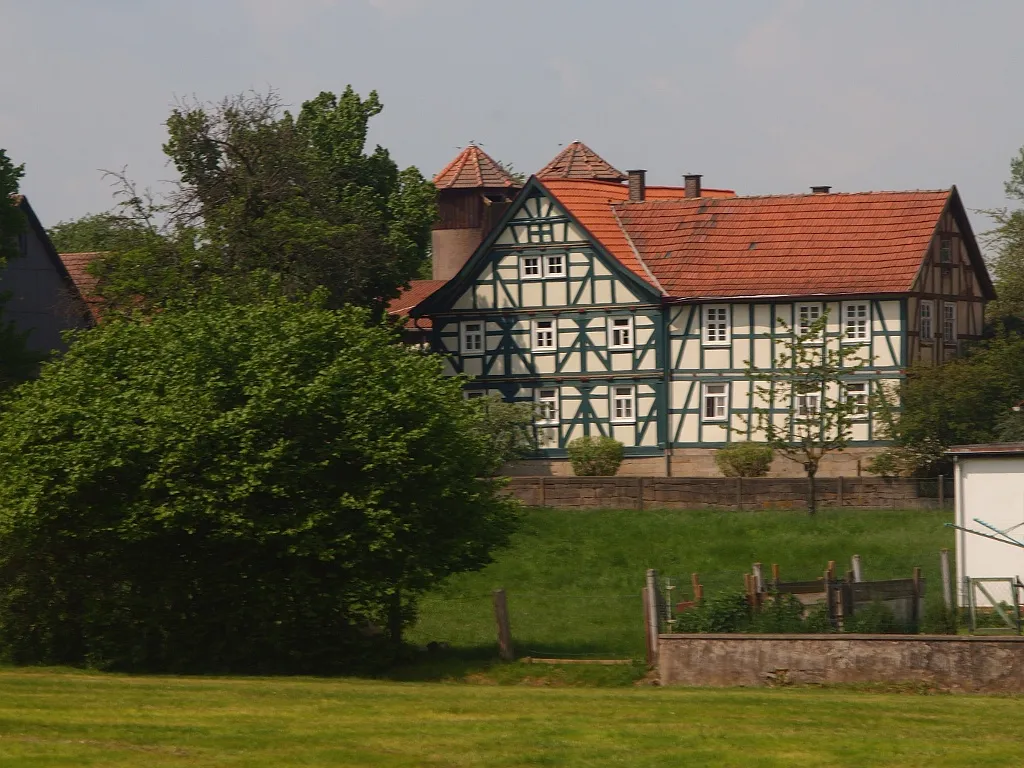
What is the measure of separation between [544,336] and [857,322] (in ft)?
33.0

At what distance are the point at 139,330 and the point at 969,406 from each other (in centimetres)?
2677

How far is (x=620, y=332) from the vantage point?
2299 inches

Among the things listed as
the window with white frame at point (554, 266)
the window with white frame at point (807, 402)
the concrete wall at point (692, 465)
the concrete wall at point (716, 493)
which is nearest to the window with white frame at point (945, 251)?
the window with white frame at point (807, 402)

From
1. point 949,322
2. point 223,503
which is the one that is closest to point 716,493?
point 949,322

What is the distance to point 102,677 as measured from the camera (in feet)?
86.6

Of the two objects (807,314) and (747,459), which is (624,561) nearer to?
(747,459)

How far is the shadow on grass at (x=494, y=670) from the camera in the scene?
26.5 meters

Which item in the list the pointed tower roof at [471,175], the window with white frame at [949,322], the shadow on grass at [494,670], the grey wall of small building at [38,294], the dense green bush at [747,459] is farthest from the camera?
the pointed tower roof at [471,175]

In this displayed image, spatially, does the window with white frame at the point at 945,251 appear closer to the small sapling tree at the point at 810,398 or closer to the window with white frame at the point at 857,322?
the window with white frame at the point at 857,322

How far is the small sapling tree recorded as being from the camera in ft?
158

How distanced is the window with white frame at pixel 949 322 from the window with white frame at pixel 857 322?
11.1ft

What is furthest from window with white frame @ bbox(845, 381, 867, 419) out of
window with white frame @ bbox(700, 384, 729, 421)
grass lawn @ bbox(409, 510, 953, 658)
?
grass lawn @ bbox(409, 510, 953, 658)

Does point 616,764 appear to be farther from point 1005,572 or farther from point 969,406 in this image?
point 969,406

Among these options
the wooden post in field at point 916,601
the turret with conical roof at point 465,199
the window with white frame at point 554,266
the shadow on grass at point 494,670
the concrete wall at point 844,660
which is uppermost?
the turret with conical roof at point 465,199
